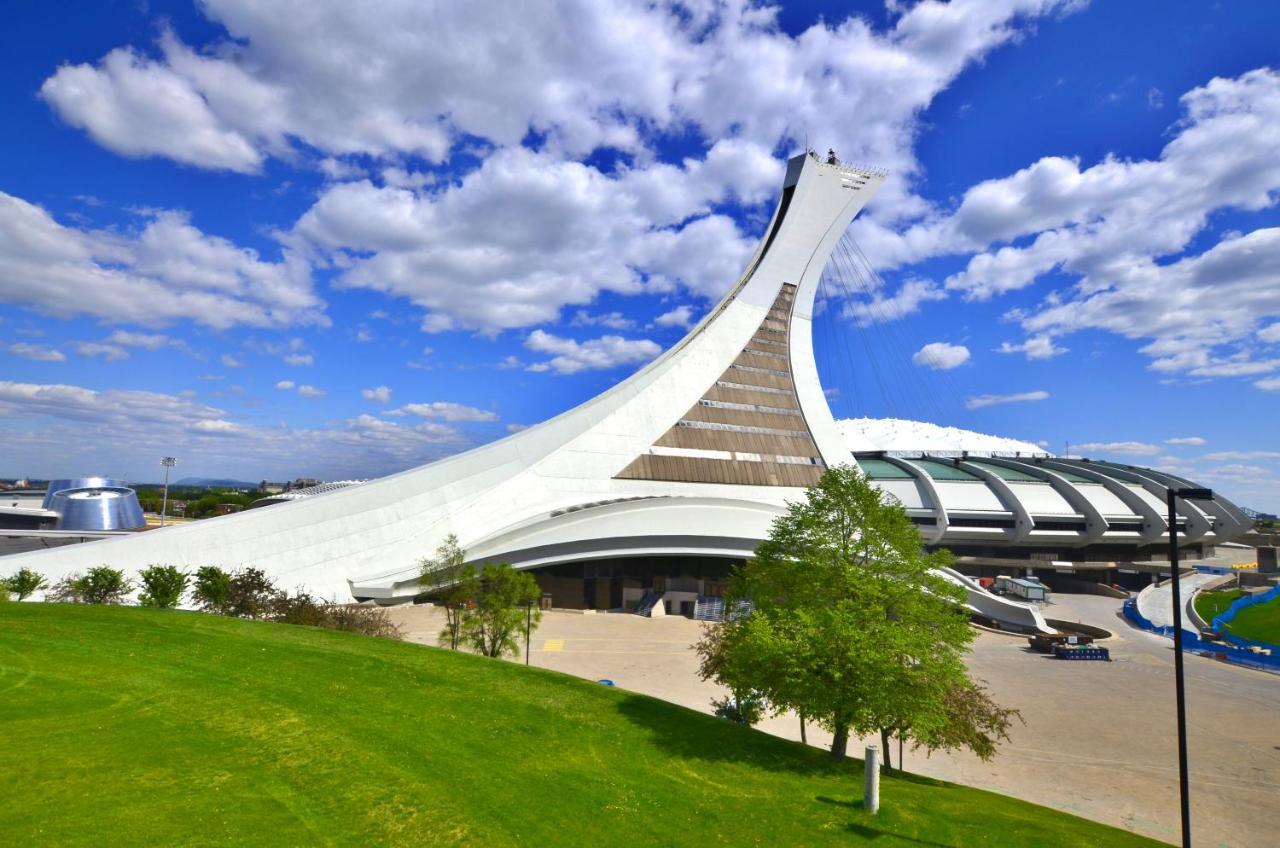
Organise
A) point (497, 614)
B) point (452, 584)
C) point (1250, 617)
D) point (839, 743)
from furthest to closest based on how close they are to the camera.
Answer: point (1250, 617) < point (452, 584) < point (497, 614) < point (839, 743)

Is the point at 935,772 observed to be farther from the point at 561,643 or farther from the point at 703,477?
the point at 703,477

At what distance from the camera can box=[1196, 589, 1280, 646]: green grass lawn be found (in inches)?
1756

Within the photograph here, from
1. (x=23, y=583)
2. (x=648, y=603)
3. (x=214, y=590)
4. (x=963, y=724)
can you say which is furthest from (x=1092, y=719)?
(x=23, y=583)

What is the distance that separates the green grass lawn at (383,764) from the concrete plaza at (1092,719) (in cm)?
290

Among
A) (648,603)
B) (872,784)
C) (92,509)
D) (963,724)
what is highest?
(92,509)

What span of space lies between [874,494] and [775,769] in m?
7.36

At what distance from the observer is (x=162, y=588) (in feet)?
81.0

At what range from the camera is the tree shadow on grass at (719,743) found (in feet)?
48.3

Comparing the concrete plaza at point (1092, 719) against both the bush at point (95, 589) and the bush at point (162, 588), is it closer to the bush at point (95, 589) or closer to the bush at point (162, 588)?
the bush at point (162, 588)

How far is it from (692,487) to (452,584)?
965 inches

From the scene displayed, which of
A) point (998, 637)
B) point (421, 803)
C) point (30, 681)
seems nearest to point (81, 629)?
point (30, 681)

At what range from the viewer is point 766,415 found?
57094 millimetres

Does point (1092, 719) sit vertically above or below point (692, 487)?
below

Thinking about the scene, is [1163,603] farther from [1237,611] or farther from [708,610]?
[708,610]
